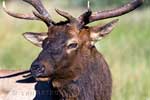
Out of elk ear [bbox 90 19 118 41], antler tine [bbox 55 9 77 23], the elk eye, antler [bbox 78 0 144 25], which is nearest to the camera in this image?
the elk eye

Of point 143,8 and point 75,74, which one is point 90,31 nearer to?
point 75,74

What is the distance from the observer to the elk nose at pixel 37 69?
970 cm

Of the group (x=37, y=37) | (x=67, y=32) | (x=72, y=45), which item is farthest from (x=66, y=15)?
(x=37, y=37)

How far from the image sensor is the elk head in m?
9.85

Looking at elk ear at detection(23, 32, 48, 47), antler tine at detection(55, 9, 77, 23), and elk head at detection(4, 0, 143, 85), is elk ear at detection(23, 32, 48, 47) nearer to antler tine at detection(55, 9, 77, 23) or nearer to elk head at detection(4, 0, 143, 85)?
elk head at detection(4, 0, 143, 85)

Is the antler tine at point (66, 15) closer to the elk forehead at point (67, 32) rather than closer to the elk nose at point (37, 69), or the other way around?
the elk forehead at point (67, 32)

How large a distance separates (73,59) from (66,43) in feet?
0.83

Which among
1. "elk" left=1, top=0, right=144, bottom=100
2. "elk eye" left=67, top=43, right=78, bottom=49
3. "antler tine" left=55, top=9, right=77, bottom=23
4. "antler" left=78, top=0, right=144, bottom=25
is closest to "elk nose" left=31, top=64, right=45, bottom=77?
"elk" left=1, top=0, right=144, bottom=100

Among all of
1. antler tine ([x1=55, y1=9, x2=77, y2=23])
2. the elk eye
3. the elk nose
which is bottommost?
the elk nose

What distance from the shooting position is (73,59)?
33.3 ft

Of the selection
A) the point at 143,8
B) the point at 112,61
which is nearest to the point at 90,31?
the point at 112,61

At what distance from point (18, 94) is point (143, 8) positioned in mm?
21148

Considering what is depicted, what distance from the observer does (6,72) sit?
12.2 metres

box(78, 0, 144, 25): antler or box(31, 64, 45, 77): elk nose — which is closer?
box(31, 64, 45, 77): elk nose
